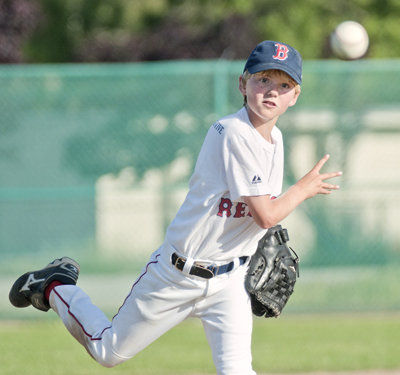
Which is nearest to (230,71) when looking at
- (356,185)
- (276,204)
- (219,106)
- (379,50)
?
(219,106)

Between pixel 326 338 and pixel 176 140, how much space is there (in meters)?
2.55

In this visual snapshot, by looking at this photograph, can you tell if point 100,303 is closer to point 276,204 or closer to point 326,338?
point 326,338

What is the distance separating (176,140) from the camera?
874cm

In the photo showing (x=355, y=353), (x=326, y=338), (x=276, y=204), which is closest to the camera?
(x=276, y=204)

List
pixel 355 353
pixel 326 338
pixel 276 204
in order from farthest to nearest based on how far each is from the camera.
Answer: pixel 326 338 < pixel 355 353 < pixel 276 204

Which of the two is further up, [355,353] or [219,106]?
[219,106]

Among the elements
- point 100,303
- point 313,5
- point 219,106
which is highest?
point 313,5

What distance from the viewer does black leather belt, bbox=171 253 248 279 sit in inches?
154

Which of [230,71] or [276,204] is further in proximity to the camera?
[230,71]

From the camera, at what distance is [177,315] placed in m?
4.05

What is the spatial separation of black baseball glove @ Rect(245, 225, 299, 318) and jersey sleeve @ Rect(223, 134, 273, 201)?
0.44 m

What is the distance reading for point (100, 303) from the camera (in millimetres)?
8531

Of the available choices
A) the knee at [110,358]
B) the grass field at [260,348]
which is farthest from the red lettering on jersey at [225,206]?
the grass field at [260,348]

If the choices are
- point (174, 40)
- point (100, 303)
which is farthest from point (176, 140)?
point (174, 40)
